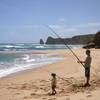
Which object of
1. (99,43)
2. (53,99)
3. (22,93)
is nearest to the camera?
(53,99)

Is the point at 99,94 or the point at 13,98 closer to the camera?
the point at 99,94

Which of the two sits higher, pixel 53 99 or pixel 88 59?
pixel 88 59

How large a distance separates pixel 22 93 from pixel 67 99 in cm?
194

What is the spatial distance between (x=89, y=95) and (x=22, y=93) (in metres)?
2.42

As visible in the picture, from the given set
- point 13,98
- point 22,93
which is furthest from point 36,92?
point 13,98

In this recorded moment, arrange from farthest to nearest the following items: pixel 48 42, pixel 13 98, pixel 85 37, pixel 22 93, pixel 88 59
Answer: pixel 48 42 → pixel 85 37 → pixel 88 59 → pixel 22 93 → pixel 13 98

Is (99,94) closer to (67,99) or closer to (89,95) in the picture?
(89,95)

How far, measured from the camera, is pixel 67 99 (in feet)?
15.9

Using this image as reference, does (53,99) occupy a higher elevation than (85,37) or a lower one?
lower

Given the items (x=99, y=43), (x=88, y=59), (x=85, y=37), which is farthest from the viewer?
(x=85, y=37)

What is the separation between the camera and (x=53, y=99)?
5.12m

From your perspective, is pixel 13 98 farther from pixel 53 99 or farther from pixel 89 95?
pixel 89 95

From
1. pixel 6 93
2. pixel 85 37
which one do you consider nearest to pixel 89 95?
pixel 6 93

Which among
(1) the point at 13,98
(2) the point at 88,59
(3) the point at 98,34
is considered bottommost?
(1) the point at 13,98
